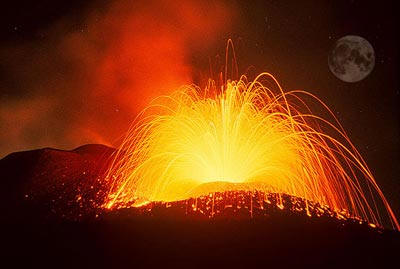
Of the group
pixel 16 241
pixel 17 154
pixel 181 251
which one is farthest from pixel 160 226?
pixel 17 154

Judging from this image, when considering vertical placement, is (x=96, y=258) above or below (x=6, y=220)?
below

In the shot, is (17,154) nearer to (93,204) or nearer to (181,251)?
(93,204)

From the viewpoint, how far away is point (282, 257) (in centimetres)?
1702

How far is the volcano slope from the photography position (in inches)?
679

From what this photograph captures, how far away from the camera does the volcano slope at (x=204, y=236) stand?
17.2 metres

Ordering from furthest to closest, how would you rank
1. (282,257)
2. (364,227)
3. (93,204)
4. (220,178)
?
(220,178), (93,204), (364,227), (282,257)

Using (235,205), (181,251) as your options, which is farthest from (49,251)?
(235,205)

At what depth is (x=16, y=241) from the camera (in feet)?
68.4

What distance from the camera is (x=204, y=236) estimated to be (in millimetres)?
18391

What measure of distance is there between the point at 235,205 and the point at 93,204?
33.5 feet

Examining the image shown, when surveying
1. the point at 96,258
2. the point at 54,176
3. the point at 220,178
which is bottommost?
the point at 96,258

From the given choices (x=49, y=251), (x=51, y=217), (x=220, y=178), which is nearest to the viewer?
(x=49, y=251)

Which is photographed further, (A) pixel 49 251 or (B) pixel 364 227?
(B) pixel 364 227

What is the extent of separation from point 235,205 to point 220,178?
300 inches
